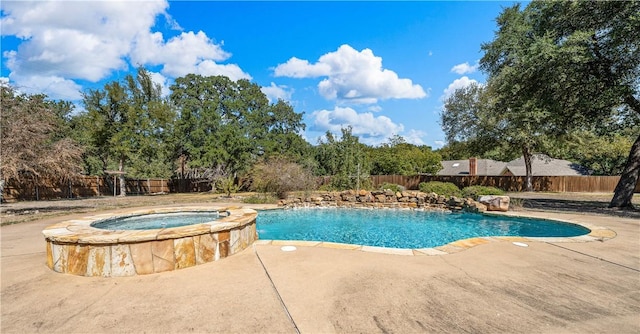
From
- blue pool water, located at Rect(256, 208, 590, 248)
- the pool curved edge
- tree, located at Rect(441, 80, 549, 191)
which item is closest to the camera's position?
the pool curved edge

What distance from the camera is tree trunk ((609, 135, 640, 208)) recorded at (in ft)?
35.7

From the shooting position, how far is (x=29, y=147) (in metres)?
10.3

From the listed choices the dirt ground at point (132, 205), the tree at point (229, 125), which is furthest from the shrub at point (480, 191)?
the tree at point (229, 125)

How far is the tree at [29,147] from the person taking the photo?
985 cm

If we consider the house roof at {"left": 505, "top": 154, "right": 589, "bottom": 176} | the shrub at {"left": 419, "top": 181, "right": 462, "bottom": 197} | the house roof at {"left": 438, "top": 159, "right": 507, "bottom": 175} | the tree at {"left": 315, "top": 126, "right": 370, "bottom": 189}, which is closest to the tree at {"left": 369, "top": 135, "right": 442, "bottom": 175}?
the house roof at {"left": 438, "top": 159, "right": 507, "bottom": 175}

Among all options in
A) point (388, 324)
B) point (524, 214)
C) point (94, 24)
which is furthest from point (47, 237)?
point (524, 214)

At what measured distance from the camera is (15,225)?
28.0ft

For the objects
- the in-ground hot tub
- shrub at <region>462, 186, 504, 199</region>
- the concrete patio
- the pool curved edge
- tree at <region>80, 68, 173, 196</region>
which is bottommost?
the concrete patio

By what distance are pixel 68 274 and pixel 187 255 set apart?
1.53 meters

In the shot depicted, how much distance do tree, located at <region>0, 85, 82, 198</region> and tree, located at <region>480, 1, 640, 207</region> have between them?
1647 cm

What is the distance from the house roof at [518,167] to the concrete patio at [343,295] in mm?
30456

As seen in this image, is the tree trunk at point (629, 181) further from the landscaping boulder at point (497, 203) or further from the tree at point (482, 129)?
the tree at point (482, 129)

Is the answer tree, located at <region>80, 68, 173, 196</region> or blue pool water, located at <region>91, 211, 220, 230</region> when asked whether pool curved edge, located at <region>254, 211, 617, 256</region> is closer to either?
blue pool water, located at <region>91, 211, 220, 230</region>

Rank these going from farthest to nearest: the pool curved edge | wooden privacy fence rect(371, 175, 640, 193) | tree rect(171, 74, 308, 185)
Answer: wooden privacy fence rect(371, 175, 640, 193) < tree rect(171, 74, 308, 185) < the pool curved edge
